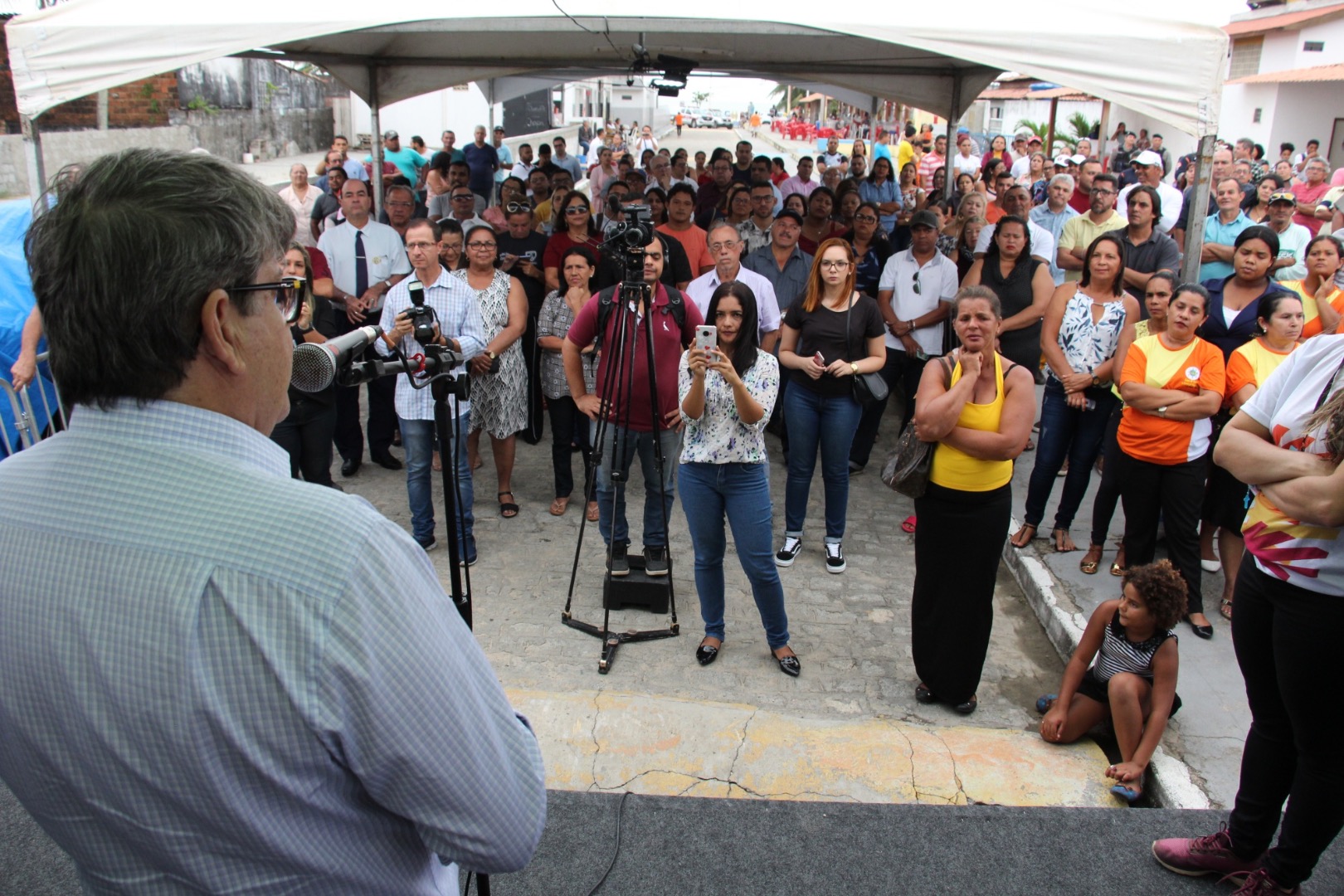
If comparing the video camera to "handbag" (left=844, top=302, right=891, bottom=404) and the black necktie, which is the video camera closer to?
"handbag" (left=844, top=302, right=891, bottom=404)

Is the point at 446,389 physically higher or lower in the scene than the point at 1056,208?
lower

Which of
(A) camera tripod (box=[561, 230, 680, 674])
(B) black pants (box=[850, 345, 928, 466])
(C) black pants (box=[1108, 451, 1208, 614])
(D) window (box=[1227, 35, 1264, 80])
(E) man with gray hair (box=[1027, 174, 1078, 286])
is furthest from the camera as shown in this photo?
(D) window (box=[1227, 35, 1264, 80])

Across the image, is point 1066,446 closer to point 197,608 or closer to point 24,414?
point 197,608

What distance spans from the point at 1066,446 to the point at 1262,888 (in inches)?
129

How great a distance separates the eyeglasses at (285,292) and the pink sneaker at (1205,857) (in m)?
2.75

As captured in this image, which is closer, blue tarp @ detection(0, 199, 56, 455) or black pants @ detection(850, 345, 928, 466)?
blue tarp @ detection(0, 199, 56, 455)

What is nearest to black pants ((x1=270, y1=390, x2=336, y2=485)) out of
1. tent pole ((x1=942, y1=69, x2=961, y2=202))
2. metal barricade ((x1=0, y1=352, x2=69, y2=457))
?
metal barricade ((x1=0, y1=352, x2=69, y2=457))

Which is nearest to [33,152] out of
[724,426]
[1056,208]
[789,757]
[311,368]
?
[724,426]

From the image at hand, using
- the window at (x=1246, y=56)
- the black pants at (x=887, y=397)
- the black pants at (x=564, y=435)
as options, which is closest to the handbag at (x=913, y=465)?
Answer: the black pants at (x=564, y=435)

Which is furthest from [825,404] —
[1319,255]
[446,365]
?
[446,365]

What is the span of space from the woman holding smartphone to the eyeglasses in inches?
102

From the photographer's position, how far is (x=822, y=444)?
17.4 feet

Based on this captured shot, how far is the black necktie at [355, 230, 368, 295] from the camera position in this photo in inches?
250

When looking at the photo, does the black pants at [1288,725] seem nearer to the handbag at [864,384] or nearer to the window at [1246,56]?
the handbag at [864,384]
